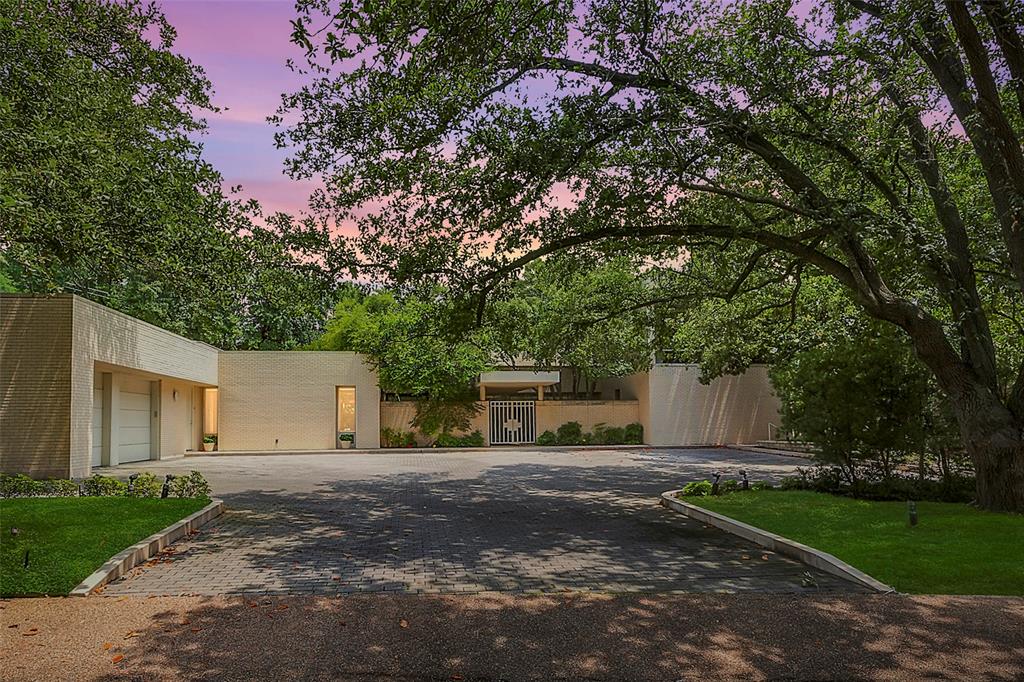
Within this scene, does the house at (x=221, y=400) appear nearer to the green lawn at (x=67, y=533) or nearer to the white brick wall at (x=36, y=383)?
the white brick wall at (x=36, y=383)

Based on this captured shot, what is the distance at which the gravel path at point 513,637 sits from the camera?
15.1ft

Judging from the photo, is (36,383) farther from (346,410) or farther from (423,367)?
(346,410)

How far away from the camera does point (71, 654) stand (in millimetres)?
4867

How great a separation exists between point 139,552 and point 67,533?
1240mm

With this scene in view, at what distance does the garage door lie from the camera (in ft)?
71.8

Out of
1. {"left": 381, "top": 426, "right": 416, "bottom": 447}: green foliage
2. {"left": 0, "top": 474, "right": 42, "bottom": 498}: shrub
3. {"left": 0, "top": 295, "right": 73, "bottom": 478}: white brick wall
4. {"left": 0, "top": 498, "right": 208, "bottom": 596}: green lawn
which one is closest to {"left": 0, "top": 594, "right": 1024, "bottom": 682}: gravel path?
{"left": 0, "top": 498, "right": 208, "bottom": 596}: green lawn

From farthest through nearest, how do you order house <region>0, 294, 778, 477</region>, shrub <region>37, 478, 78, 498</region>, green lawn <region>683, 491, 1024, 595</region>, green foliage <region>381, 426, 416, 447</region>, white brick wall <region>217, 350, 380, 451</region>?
1. green foliage <region>381, 426, 416, 447</region>
2. white brick wall <region>217, 350, 380, 451</region>
3. house <region>0, 294, 778, 477</region>
4. shrub <region>37, 478, 78, 498</region>
5. green lawn <region>683, 491, 1024, 595</region>

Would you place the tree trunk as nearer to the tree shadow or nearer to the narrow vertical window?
the tree shadow

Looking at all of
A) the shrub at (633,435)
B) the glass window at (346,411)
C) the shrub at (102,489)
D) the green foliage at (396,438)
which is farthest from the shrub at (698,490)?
the glass window at (346,411)

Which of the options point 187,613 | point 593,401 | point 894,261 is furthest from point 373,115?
point 593,401

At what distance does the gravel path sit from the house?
38.5ft

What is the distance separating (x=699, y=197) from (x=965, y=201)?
4.69m

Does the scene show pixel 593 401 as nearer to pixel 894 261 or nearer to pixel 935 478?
pixel 935 478

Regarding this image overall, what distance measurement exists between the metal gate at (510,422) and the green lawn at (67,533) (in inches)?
759
